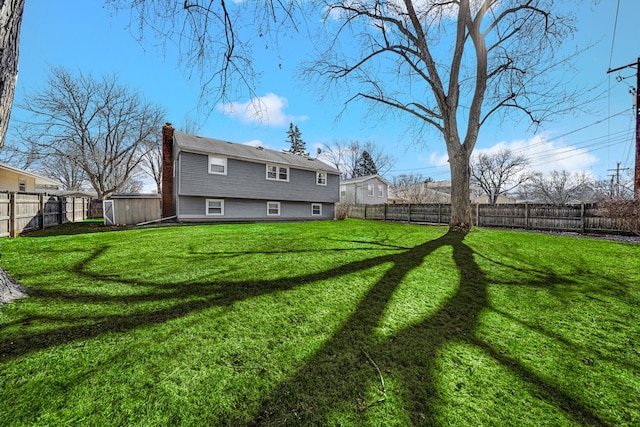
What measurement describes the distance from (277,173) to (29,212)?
11.4 metres

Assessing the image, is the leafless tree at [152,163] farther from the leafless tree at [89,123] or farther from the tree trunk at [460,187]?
the tree trunk at [460,187]

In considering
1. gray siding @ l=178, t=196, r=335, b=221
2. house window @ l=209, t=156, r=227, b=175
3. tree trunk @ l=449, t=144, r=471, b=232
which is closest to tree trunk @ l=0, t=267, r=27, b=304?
tree trunk @ l=449, t=144, r=471, b=232

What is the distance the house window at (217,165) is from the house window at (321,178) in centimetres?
693

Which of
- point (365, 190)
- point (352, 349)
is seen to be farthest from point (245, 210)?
point (365, 190)

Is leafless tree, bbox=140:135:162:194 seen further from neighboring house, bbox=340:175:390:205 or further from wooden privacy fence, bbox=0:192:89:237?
neighboring house, bbox=340:175:390:205

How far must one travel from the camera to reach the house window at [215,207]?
1491 cm

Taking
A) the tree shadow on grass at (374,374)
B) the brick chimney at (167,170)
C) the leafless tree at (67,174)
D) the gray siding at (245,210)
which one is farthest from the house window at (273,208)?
the leafless tree at (67,174)

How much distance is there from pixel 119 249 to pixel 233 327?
472cm

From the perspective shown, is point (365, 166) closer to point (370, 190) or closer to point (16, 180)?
point (370, 190)

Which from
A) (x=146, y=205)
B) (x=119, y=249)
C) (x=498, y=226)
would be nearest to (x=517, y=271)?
(x=119, y=249)

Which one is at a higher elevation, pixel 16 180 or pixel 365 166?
pixel 365 166

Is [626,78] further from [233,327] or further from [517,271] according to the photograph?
[233,327]

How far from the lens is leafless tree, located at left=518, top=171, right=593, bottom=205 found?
3331 cm

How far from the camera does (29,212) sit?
355 inches
